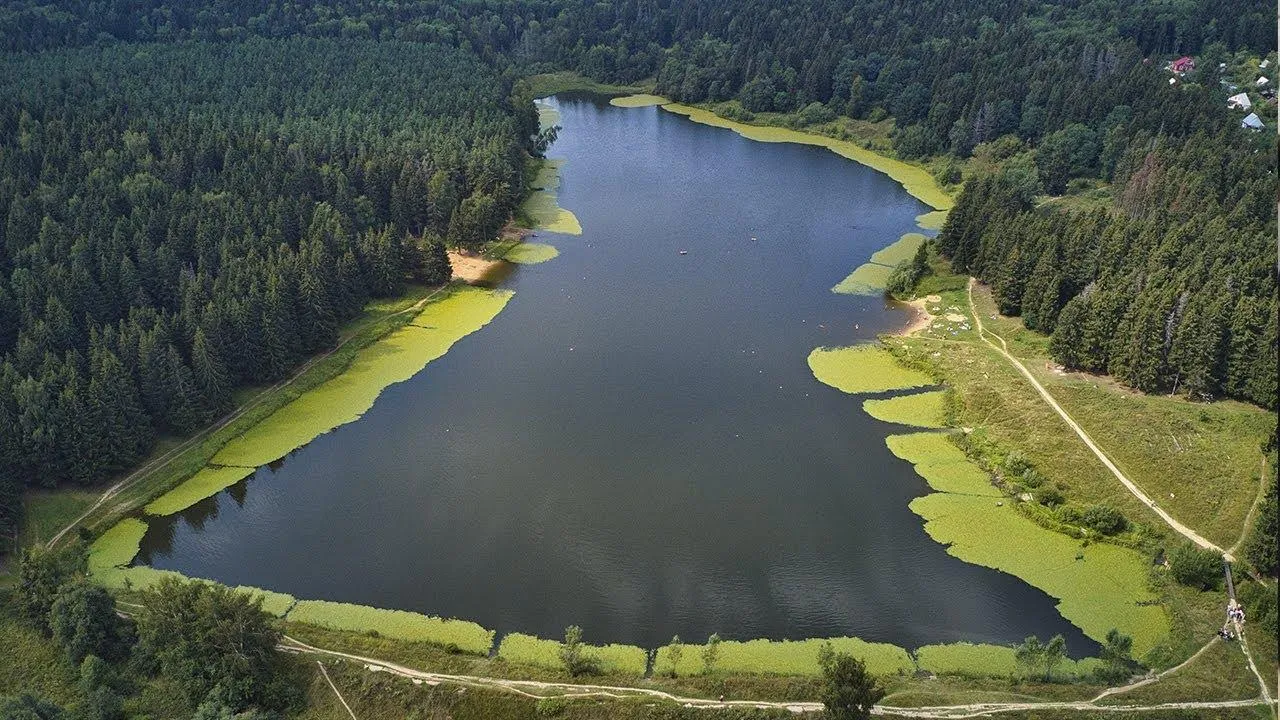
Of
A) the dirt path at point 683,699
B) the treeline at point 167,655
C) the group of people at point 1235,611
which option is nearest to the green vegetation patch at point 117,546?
the treeline at point 167,655

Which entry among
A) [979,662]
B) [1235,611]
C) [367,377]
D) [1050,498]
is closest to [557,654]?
[979,662]

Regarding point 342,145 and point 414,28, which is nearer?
point 342,145

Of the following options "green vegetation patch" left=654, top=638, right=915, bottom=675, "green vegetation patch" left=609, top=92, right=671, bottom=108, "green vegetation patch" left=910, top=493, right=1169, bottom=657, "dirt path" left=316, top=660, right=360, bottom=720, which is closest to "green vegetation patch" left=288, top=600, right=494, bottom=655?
"dirt path" left=316, top=660, right=360, bottom=720

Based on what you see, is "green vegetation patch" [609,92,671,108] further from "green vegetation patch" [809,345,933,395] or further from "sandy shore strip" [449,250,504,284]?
"green vegetation patch" [809,345,933,395]

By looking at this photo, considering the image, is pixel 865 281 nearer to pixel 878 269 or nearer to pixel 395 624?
pixel 878 269

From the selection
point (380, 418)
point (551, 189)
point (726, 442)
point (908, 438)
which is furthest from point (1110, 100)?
point (380, 418)

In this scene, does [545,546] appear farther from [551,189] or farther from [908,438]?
[551,189]
